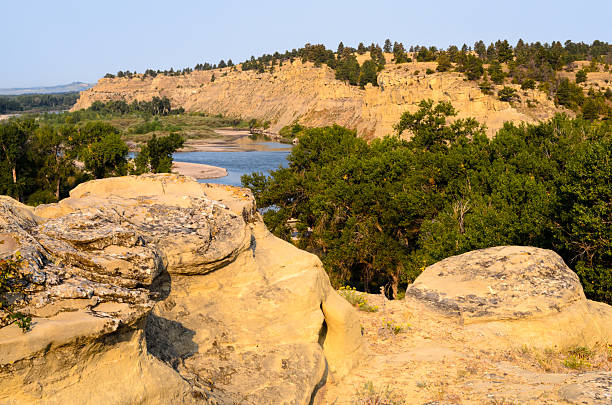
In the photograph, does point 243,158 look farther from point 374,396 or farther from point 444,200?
point 374,396

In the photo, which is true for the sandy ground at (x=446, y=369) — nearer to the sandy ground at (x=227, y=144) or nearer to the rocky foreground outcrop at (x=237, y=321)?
the rocky foreground outcrop at (x=237, y=321)

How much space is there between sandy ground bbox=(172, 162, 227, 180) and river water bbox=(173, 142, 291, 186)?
1189mm

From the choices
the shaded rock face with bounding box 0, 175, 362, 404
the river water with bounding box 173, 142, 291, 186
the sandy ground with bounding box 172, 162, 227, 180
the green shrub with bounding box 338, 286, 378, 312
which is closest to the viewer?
the shaded rock face with bounding box 0, 175, 362, 404

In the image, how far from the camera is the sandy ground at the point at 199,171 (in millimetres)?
78619

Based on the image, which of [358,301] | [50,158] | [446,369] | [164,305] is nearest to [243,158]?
[50,158]

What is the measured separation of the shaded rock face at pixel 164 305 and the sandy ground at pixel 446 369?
83cm

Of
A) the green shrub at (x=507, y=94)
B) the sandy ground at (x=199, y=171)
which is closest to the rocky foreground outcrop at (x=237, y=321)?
→ the sandy ground at (x=199, y=171)

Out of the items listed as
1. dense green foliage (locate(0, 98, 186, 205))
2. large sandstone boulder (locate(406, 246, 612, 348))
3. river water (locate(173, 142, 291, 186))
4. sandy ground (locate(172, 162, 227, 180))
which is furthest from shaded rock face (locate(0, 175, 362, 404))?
sandy ground (locate(172, 162, 227, 180))

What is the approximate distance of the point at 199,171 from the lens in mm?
82312

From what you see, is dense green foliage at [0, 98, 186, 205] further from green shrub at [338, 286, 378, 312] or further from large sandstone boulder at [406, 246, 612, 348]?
large sandstone boulder at [406, 246, 612, 348]

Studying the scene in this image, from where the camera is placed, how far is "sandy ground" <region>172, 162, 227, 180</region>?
78619 mm

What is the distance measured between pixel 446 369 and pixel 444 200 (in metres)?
18.2

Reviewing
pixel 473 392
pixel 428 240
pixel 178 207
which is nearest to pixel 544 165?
pixel 428 240

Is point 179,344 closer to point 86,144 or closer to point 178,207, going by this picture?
point 178,207
